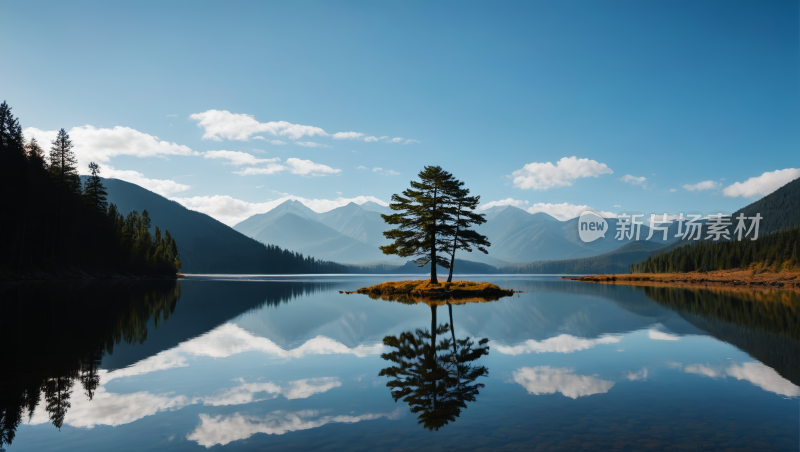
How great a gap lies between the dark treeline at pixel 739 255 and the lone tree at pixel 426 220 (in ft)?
363

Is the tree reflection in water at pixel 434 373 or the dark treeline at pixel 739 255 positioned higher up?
the dark treeline at pixel 739 255

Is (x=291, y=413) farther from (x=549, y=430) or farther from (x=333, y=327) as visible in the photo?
(x=333, y=327)

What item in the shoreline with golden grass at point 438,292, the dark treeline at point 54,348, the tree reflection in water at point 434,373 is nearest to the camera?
the tree reflection in water at point 434,373

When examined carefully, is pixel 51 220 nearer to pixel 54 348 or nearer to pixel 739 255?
pixel 54 348

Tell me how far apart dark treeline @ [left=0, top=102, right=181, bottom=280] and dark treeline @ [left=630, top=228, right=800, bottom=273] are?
167m

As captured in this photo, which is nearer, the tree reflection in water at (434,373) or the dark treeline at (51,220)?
the tree reflection in water at (434,373)

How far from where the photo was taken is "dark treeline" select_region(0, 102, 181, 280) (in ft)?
218

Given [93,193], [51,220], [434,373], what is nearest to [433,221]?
[434,373]

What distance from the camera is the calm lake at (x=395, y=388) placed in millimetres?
8117

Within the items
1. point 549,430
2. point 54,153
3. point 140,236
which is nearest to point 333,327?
point 549,430

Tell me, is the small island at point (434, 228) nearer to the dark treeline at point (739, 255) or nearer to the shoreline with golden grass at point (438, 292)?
the shoreline with golden grass at point (438, 292)

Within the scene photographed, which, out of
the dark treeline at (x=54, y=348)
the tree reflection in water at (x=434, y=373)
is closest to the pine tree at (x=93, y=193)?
the dark treeline at (x=54, y=348)

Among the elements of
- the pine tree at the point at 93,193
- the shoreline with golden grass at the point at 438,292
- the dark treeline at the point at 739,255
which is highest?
the pine tree at the point at 93,193

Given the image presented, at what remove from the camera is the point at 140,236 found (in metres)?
116
